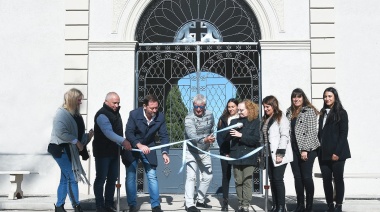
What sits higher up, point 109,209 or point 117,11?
point 117,11

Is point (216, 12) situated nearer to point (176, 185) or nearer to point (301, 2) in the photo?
point (301, 2)

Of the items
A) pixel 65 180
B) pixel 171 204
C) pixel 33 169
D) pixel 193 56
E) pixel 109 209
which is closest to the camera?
pixel 65 180

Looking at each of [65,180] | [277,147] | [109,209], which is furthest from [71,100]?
[277,147]

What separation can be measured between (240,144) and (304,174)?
2.96ft

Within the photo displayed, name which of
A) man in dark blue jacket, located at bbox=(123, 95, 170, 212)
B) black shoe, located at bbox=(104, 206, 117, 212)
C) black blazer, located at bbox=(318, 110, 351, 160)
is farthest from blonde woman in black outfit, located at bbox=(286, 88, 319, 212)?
black shoe, located at bbox=(104, 206, 117, 212)

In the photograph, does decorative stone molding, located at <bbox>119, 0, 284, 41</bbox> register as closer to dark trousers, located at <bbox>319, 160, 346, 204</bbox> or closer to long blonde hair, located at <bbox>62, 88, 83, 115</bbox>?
long blonde hair, located at <bbox>62, 88, 83, 115</bbox>

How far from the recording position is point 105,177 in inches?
277

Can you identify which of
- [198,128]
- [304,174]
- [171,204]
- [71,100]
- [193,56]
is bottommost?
[171,204]

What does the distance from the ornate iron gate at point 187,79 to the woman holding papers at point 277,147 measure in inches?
118

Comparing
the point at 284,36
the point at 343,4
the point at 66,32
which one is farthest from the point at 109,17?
the point at 343,4

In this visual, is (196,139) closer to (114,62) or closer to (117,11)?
(114,62)

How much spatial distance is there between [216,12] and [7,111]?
14.2 ft

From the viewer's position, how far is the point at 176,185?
393 inches

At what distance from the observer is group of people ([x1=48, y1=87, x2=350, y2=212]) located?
681 centimetres
